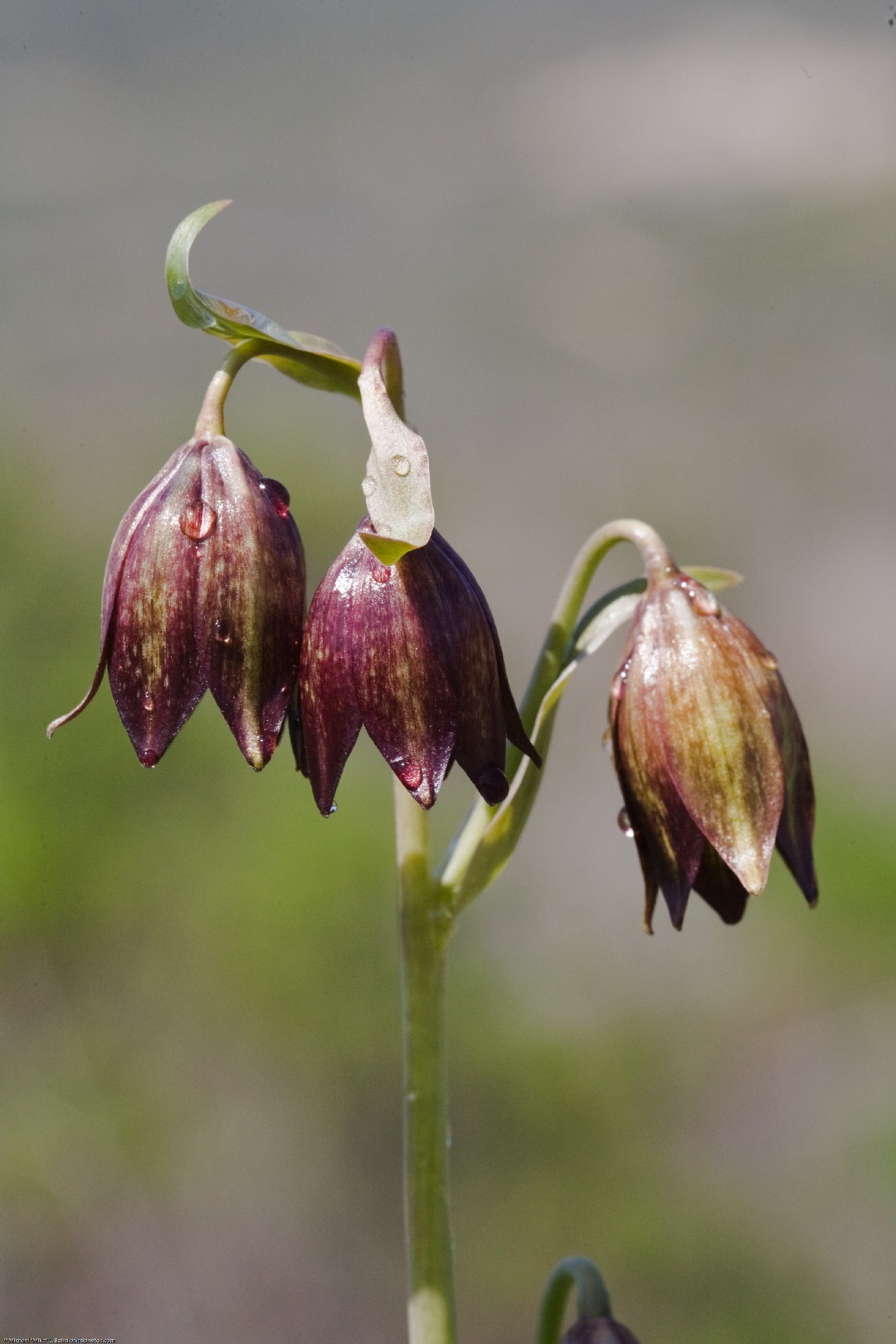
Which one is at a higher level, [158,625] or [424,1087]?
[158,625]

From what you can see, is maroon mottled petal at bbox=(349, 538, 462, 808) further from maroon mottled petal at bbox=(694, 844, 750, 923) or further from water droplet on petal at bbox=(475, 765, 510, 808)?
maroon mottled petal at bbox=(694, 844, 750, 923)

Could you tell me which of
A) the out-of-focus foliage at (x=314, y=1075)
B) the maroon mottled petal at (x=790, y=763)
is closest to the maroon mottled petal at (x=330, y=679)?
the maroon mottled petal at (x=790, y=763)

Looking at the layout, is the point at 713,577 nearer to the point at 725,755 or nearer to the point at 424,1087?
the point at 725,755

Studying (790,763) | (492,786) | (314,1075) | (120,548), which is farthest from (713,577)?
(314,1075)

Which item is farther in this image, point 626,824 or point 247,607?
point 626,824

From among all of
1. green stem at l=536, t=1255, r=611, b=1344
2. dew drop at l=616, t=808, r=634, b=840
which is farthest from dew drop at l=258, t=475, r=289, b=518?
green stem at l=536, t=1255, r=611, b=1344

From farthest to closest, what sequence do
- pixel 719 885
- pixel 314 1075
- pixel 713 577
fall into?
1. pixel 314 1075
2. pixel 713 577
3. pixel 719 885

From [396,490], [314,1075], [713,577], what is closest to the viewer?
[396,490]
